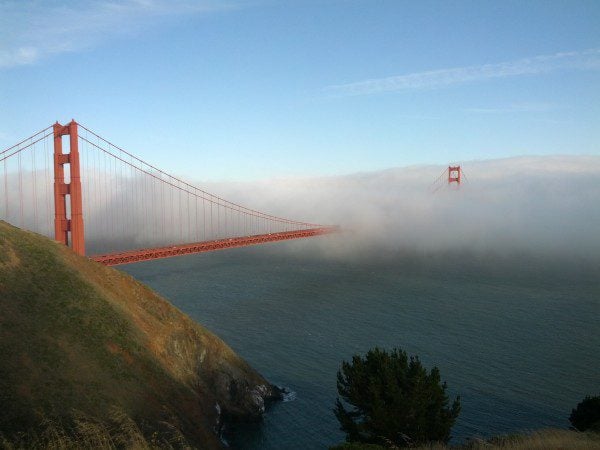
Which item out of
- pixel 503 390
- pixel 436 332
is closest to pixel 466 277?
pixel 436 332

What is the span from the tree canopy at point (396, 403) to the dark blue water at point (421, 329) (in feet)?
19.7

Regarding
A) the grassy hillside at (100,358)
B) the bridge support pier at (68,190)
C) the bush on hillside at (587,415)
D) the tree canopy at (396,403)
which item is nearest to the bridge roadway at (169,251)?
the bridge support pier at (68,190)

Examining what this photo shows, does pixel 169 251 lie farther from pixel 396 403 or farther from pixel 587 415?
pixel 587 415

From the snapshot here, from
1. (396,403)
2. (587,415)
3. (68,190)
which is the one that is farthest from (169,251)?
(587,415)

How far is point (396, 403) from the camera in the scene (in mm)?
17656

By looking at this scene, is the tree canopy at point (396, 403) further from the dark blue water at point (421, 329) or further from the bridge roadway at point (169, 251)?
the bridge roadway at point (169, 251)

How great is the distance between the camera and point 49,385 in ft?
61.2

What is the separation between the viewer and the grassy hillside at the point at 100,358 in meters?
18.3

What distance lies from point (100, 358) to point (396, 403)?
1320cm

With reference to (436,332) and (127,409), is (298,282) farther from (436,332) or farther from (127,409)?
(127,409)

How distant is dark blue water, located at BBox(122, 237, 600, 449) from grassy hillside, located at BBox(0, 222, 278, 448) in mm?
2912

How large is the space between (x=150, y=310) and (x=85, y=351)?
7.09 meters

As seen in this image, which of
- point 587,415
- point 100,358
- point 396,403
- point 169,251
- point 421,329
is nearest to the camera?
point 396,403

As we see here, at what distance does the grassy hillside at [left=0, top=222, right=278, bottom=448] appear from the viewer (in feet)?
60.0
